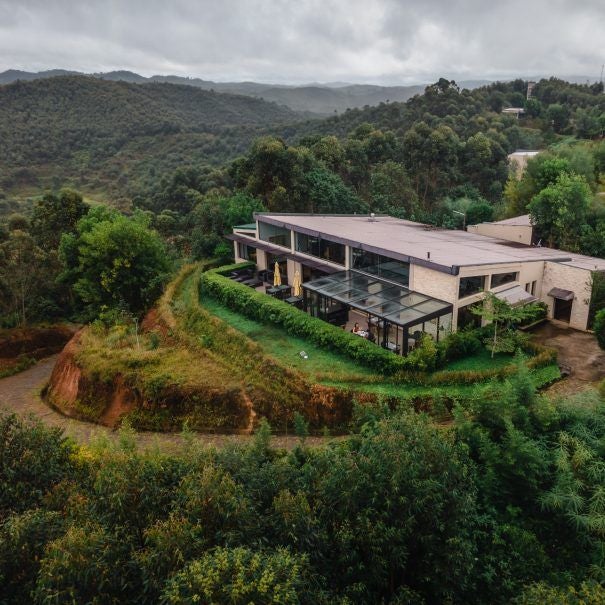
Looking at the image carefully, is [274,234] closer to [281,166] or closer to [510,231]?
[281,166]

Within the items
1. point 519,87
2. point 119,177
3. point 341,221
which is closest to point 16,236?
point 341,221

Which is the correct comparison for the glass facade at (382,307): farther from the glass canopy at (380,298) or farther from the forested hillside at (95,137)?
the forested hillside at (95,137)

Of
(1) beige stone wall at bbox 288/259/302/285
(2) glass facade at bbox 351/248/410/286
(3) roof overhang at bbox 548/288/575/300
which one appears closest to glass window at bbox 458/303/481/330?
(2) glass facade at bbox 351/248/410/286

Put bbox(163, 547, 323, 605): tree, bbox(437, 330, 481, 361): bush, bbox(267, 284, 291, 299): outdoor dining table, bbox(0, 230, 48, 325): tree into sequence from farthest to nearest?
1. bbox(0, 230, 48, 325): tree
2. bbox(267, 284, 291, 299): outdoor dining table
3. bbox(437, 330, 481, 361): bush
4. bbox(163, 547, 323, 605): tree

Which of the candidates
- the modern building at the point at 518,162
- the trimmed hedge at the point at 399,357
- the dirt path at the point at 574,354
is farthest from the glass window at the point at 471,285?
the modern building at the point at 518,162

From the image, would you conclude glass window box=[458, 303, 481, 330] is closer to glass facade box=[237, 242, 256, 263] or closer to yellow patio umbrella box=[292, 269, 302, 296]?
yellow patio umbrella box=[292, 269, 302, 296]

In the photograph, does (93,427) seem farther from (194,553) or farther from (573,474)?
(573,474)
